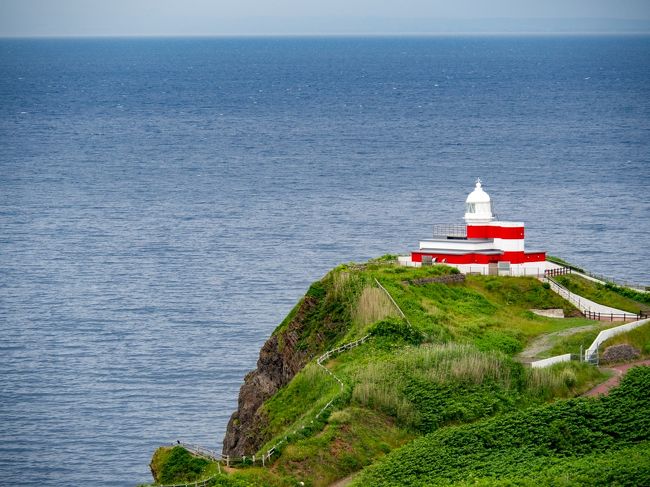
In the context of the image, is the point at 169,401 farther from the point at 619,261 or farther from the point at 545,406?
the point at 619,261

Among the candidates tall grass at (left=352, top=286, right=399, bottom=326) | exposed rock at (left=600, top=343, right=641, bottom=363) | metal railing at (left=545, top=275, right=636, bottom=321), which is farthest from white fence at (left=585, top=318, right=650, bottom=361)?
tall grass at (left=352, top=286, right=399, bottom=326)

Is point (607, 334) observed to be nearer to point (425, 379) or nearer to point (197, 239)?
point (425, 379)

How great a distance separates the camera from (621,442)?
168 ft

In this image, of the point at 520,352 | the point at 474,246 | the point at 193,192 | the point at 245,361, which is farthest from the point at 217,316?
the point at 193,192

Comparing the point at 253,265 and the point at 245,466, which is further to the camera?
the point at 253,265

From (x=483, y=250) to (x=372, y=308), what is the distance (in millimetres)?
10658

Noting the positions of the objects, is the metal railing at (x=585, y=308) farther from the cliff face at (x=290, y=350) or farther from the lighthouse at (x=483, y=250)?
the cliff face at (x=290, y=350)

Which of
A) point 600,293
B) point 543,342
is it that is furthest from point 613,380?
point 600,293

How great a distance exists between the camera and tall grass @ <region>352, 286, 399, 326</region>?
62562mm

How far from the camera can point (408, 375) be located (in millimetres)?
54688

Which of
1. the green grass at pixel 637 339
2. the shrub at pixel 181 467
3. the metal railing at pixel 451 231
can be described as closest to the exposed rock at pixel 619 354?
the green grass at pixel 637 339

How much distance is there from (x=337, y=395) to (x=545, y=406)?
277 inches

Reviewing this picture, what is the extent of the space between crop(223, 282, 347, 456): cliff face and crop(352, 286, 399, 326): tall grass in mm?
1024

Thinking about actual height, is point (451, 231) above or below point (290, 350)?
above
